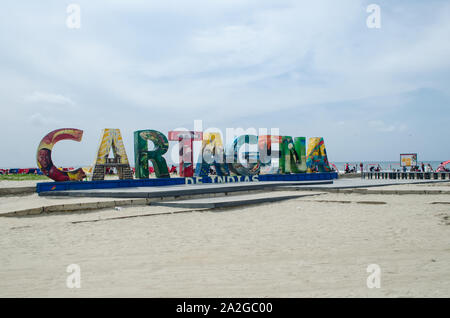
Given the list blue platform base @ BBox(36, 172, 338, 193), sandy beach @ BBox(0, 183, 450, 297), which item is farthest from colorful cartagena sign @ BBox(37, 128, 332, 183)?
sandy beach @ BBox(0, 183, 450, 297)

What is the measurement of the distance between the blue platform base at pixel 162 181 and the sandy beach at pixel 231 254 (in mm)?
5660

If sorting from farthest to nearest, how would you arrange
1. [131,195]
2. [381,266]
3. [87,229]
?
[131,195], [87,229], [381,266]

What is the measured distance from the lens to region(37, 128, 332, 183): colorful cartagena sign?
18.4 metres

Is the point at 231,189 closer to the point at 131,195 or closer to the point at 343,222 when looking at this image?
the point at 131,195

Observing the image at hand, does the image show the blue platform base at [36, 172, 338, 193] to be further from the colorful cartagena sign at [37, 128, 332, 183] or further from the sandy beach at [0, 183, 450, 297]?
the sandy beach at [0, 183, 450, 297]

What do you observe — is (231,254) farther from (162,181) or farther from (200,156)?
(200,156)

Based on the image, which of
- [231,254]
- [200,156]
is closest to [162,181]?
[200,156]

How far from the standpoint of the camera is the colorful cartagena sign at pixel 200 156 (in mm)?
18359

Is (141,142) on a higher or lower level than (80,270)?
higher

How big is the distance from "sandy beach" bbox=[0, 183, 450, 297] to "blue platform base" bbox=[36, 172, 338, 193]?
18.6 feet

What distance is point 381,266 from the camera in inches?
221

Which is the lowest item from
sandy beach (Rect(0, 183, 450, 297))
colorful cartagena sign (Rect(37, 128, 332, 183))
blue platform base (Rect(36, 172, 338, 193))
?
sandy beach (Rect(0, 183, 450, 297))
